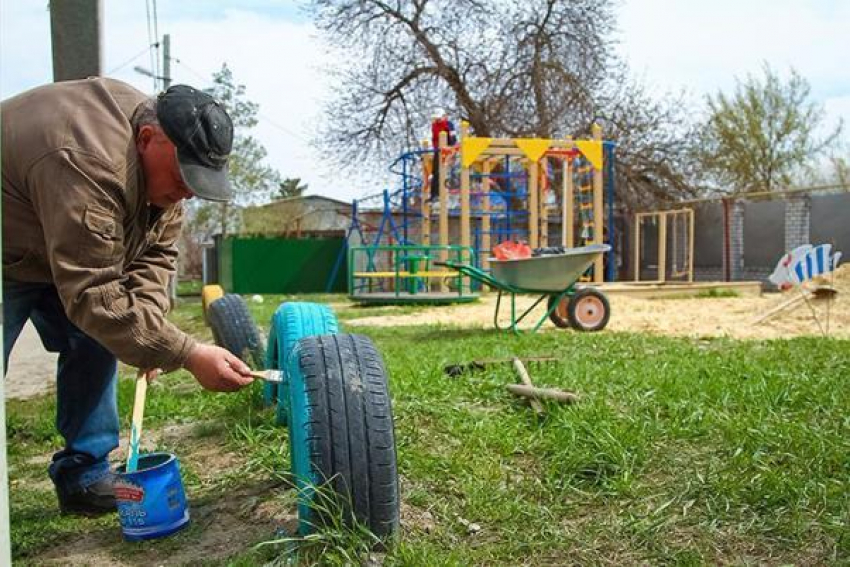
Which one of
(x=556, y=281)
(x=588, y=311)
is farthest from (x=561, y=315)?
(x=556, y=281)

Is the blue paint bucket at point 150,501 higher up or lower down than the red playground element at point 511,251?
lower down

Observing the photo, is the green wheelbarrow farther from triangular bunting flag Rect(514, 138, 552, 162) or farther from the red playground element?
triangular bunting flag Rect(514, 138, 552, 162)

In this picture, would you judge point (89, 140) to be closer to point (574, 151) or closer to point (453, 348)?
point (453, 348)

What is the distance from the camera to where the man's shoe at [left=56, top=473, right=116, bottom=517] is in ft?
8.32

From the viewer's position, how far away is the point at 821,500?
216 cm

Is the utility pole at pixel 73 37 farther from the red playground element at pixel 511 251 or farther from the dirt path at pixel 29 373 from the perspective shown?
the red playground element at pixel 511 251

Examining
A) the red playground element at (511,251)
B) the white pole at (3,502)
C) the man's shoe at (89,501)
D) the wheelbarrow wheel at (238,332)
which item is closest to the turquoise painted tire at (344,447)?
the white pole at (3,502)

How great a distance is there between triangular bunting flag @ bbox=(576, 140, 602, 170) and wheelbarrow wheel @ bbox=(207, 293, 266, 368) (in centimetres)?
991

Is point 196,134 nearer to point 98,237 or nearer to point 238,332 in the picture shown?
Result: point 98,237

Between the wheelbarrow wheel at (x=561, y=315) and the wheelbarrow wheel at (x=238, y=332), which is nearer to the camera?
the wheelbarrow wheel at (x=238, y=332)

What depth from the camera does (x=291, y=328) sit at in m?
2.88

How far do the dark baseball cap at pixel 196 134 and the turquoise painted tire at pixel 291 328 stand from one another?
0.87m

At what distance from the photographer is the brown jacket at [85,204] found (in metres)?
1.89

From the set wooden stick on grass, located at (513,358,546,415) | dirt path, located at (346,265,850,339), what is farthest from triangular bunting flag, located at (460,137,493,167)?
wooden stick on grass, located at (513,358,546,415)
